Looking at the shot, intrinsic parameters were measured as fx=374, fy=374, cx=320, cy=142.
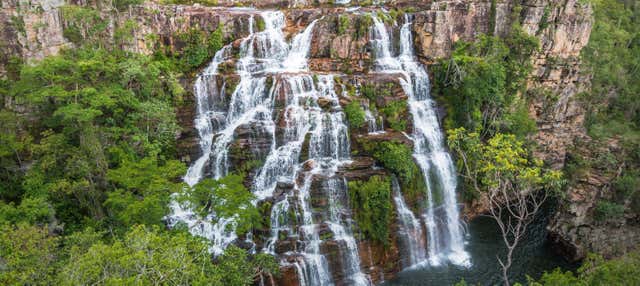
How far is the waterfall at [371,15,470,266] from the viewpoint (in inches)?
888

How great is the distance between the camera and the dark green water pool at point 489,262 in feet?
66.0

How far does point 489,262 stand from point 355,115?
37.6 feet

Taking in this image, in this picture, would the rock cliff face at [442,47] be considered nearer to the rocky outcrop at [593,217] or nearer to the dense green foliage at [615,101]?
the rocky outcrop at [593,217]

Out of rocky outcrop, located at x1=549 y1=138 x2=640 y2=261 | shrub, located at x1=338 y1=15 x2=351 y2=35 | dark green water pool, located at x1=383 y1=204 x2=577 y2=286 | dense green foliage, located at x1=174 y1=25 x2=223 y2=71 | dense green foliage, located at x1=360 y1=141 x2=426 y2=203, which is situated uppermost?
shrub, located at x1=338 y1=15 x2=351 y2=35

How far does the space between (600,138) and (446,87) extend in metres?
11.2

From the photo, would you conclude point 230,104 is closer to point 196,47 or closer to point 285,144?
point 285,144

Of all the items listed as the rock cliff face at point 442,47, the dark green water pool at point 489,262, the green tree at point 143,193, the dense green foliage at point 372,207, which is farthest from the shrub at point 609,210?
the green tree at point 143,193

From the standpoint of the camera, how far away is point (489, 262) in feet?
70.0

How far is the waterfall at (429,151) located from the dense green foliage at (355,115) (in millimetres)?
3928

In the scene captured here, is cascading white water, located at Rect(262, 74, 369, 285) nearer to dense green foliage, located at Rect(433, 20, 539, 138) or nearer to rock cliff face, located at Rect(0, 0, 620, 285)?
rock cliff face, located at Rect(0, 0, 620, 285)

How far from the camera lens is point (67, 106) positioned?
17.6m

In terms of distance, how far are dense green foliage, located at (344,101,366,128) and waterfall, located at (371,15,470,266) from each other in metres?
3.93

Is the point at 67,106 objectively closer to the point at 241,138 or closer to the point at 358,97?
the point at 241,138

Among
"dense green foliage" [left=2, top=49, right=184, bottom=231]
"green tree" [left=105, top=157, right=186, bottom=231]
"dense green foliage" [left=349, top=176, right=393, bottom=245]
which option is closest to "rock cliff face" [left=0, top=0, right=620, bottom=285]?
"dense green foliage" [left=349, top=176, right=393, bottom=245]
